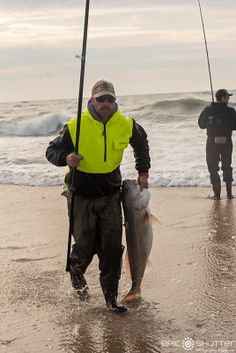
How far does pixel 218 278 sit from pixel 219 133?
4766 mm

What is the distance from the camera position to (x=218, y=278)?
17.5 feet

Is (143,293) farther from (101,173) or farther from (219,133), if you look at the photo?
(219,133)

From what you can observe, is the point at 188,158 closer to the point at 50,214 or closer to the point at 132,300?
the point at 50,214

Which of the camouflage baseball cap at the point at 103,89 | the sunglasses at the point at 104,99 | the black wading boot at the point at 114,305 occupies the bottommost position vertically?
the black wading boot at the point at 114,305

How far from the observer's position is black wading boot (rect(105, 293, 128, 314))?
181 inches

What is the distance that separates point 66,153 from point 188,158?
886cm

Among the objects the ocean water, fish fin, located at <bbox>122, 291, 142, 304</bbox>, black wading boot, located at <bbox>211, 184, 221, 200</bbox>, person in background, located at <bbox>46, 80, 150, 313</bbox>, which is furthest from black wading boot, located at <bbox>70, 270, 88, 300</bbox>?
the ocean water

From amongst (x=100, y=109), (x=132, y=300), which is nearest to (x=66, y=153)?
(x=100, y=109)

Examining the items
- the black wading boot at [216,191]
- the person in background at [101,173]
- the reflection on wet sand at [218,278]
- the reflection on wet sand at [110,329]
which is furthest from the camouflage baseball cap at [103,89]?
the black wading boot at [216,191]

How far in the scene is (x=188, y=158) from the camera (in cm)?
1318

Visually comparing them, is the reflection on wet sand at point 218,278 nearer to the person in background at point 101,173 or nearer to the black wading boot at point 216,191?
the person in background at point 101,173

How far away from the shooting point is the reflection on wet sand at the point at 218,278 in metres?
4.31

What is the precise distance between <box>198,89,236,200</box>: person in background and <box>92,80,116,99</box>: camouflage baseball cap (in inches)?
209

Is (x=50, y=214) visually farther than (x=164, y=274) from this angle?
Yes
